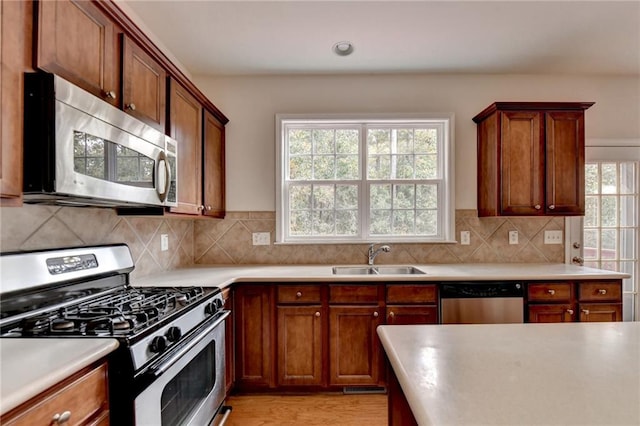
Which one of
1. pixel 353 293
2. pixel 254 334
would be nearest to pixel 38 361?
pixel 254 334

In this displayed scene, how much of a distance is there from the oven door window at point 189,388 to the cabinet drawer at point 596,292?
8.42 feet

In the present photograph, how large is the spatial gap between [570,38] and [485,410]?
2.95 m

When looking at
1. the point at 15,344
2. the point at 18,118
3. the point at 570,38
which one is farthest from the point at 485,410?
the point at 570,38

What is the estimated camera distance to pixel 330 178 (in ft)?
10.2

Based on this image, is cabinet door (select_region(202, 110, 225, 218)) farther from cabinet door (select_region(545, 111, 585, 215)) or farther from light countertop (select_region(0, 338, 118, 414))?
cabinet door (select_region(545, 111, 585, 215))

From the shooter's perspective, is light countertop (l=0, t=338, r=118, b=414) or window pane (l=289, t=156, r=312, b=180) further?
window pane (l=289, t=156, r=312, b=180)

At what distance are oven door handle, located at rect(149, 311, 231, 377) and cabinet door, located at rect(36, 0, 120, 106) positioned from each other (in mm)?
1135

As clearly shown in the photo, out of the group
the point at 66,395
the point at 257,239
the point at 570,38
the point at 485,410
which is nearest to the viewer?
the point at 485,410

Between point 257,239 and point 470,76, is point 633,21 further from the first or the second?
point 257,239

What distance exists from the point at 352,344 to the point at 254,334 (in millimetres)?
722

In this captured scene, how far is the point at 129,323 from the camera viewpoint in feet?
3.97

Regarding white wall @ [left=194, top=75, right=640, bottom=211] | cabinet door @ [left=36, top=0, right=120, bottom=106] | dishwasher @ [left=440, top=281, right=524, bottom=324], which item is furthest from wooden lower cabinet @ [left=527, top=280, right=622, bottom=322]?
cabinet door @ [left=36, top=0, right=120, bottom=106]

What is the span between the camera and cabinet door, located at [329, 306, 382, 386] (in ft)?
7.78

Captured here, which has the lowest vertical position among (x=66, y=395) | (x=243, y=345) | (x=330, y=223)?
(x=243, y=345)
